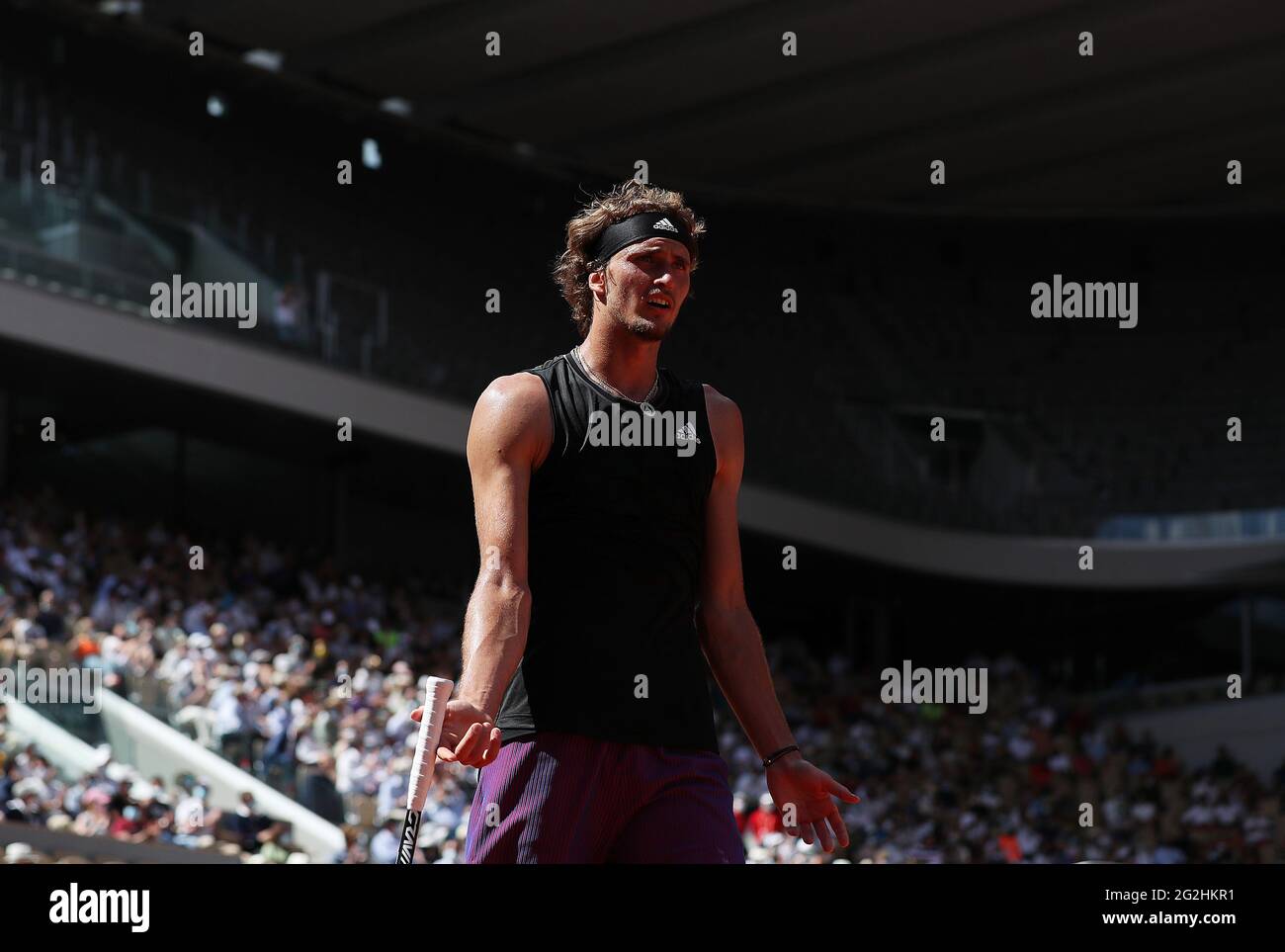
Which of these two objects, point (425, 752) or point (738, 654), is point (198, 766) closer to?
point (738, 654)

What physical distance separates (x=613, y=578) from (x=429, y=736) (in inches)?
19.2

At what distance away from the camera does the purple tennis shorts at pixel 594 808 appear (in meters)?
3.18

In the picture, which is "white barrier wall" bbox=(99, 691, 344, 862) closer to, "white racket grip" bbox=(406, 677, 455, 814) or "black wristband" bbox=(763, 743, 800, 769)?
"black wristband" bbox=(763, 743, 800, 769)

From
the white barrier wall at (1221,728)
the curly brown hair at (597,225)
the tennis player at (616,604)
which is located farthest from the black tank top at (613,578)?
the white barrier wall at (1221,728)

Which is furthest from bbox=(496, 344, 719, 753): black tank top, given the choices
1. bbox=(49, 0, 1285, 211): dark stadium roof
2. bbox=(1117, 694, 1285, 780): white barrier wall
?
bbox=(1117, 694, 1285, 780): white barrier wall

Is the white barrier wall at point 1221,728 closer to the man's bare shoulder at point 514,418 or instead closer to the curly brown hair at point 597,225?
the curly brown hair at point 597,225

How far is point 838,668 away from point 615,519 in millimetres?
23855

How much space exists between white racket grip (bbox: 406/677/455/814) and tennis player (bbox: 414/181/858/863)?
0.19 feet

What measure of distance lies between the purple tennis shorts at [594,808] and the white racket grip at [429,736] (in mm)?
255

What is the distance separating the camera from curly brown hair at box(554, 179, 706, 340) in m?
3.43

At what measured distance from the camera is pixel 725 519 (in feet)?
11.3

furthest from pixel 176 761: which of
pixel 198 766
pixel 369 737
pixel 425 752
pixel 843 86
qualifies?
pixel 843 86
